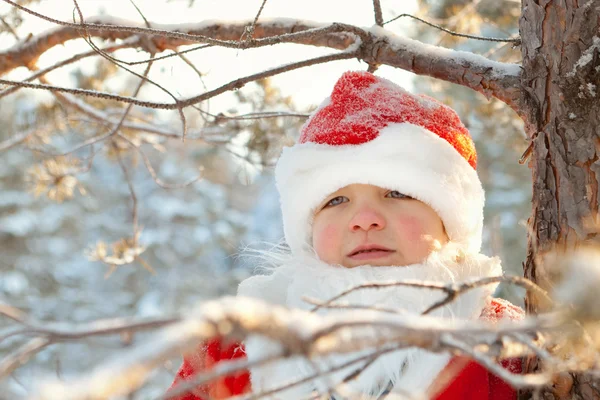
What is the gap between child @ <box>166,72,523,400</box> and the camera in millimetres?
1318

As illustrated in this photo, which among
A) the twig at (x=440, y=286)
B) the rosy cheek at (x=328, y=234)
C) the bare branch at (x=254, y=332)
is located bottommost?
the bare branch at (x=254, y=332)

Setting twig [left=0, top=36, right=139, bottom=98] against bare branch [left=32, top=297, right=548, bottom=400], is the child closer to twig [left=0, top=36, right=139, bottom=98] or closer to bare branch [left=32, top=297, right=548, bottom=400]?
twig [left=0, top=36, right=139, bottom=98]

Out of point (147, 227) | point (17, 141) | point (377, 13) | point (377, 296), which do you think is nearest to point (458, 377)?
point (377, 296)

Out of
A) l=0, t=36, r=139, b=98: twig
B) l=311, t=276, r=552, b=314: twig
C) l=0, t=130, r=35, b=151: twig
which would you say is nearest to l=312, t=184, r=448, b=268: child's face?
l=311, t=276, r=552, b=314: twig

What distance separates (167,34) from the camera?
1067 mm

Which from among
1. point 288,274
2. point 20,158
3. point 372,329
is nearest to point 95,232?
point 20,158

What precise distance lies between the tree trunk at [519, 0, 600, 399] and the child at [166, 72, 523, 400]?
24 centimetres

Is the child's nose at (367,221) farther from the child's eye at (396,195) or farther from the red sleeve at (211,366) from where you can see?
the red sleeve at (211,366)

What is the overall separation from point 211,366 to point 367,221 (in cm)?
45

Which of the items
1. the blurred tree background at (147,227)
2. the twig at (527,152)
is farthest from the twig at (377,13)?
the blurred tree background at (147,227)

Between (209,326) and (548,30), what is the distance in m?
0.84

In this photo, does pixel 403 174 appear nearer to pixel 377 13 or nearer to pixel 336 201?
pixel 336 201

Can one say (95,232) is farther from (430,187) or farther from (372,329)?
(372,329)

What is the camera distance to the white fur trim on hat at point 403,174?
142cm
